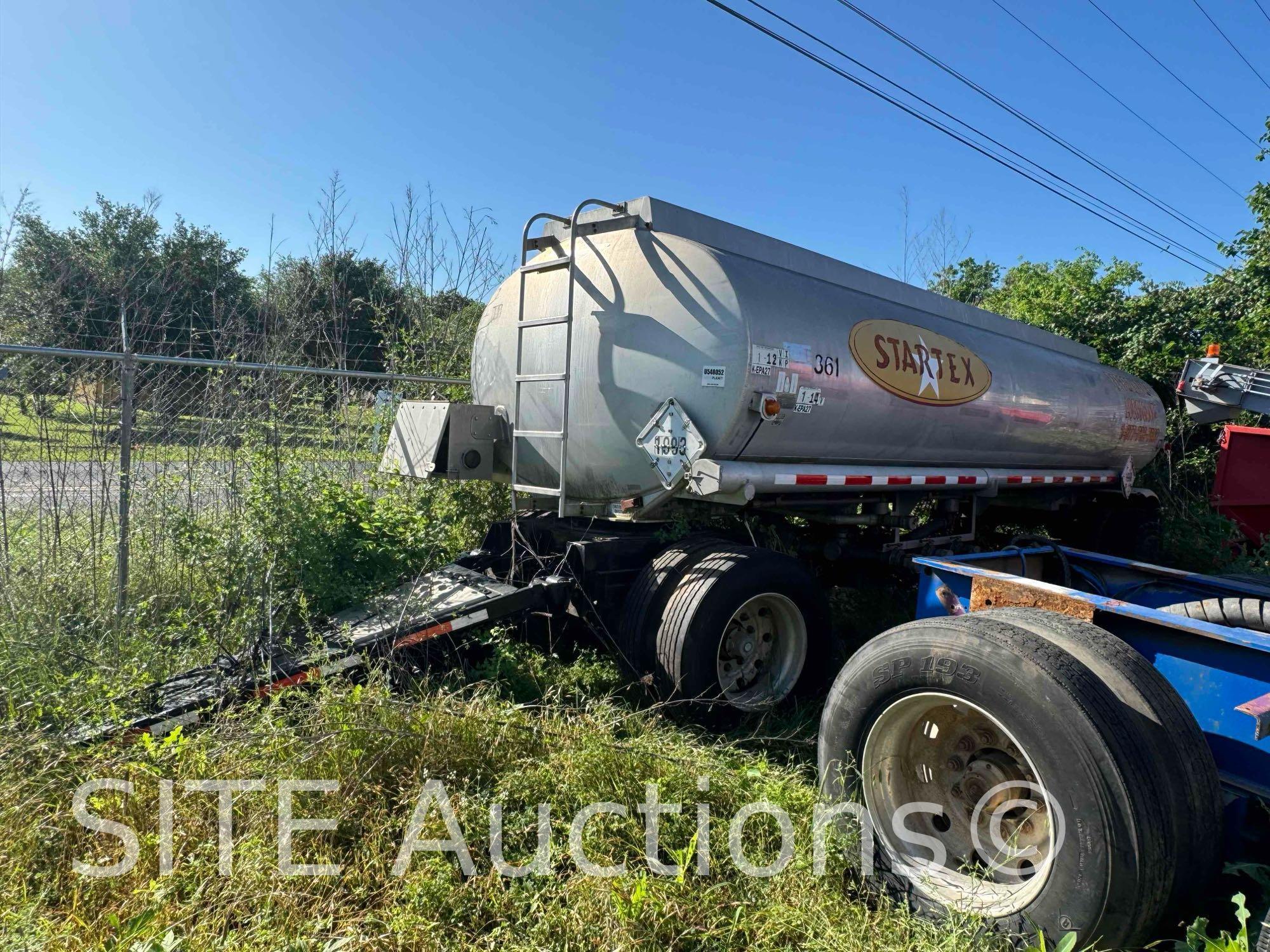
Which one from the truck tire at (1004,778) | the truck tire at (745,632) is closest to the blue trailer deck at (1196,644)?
the truck tire at (1004,778)

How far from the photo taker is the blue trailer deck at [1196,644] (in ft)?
8.21

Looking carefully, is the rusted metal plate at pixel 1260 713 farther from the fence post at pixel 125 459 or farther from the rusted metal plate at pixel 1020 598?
the fence post at pixel 125 459

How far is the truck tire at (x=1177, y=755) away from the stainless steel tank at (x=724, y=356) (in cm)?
231

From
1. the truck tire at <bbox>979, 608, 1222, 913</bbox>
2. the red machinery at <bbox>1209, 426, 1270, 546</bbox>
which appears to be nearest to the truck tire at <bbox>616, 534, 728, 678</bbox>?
the truck tire at <bbox>979, 608, 1222, 913</bbox>

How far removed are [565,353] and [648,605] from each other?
171 centimetres

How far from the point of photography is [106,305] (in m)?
5.30

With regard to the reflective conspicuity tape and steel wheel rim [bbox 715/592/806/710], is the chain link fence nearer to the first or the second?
steel wheel rim [bbox 715/592/806/710]

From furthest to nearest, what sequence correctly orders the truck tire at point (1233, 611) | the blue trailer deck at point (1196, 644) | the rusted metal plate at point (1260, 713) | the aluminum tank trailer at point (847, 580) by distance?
the truck tire at point (1233, 611), the blue trailer deck at point (1196, 644), the aluminum tank trailer at point (847, 580), the rusted metal plate at point (1260, 713)

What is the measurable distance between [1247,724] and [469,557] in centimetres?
413

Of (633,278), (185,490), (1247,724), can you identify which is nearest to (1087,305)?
(633,278)

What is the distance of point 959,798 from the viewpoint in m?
2.80

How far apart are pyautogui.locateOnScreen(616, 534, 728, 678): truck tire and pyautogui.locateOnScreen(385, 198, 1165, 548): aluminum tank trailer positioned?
1.10 ft

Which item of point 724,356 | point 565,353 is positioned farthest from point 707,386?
point 565,353

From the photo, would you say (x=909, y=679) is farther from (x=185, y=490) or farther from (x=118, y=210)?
(x=118, y=210)
